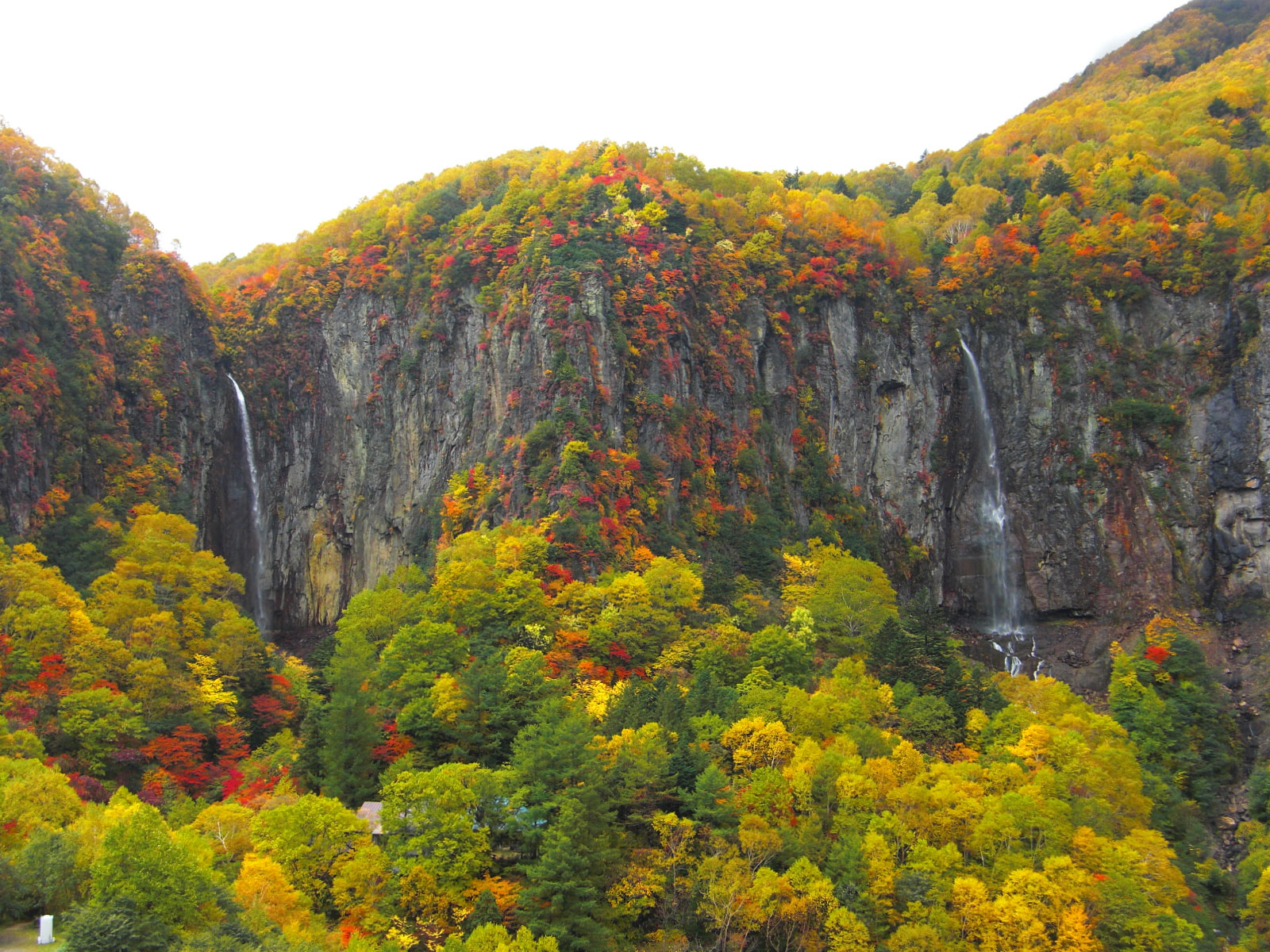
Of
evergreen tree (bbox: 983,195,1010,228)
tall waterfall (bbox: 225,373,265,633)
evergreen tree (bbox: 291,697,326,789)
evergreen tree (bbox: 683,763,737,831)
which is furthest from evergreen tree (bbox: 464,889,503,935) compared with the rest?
evergreen tree (bbox: 983,195,1010,228)

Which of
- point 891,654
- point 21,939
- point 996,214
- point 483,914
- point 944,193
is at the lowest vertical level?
point 483,914

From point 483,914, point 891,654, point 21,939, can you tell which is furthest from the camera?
point 891,654

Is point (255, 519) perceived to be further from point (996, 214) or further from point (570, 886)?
point (996, 214)

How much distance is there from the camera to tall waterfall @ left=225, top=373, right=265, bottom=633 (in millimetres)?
79438

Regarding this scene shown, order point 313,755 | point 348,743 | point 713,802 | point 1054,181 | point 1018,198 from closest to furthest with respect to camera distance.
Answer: point 713,802
point 348,743
point 313,755
point 1054,181
point 1018,198

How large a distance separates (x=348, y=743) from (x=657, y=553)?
24.8 meters

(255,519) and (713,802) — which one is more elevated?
(255,519)

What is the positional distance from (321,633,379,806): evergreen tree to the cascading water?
169ft

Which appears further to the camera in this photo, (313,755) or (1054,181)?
(1054,181)

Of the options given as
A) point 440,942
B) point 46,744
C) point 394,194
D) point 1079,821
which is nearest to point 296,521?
point 394,194

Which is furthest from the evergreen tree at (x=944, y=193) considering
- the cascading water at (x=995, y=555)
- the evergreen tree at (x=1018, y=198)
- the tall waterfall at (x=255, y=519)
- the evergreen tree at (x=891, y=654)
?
the tall waterfall at (x=255, y=519)

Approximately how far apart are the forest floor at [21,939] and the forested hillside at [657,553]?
0.69 meters

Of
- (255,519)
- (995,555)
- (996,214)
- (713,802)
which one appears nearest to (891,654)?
(713,802)

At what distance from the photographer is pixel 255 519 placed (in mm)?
80812
